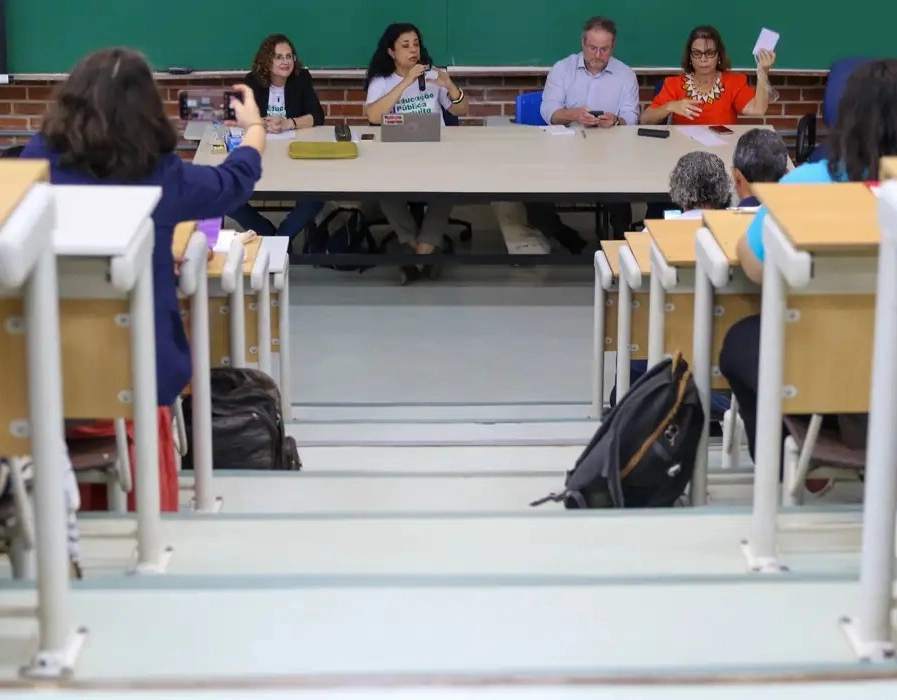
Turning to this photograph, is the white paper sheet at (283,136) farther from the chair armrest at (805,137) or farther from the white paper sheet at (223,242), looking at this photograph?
the white paper sheet at (223,242)

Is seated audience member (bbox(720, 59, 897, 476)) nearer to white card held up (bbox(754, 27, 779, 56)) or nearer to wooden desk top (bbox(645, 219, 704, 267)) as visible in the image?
wooden desk top (bbox(645, 219, 704, 267))

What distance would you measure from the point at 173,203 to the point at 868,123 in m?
1.40

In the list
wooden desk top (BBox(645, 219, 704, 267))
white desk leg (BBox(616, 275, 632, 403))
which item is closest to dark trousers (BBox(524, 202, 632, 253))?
white desk leg (BBox(616, 275, 632, 403))

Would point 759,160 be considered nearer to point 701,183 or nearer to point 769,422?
point 701,183

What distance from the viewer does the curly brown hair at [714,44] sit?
6.54 m

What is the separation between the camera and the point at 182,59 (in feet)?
24.0

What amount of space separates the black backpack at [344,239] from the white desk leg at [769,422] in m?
4.49

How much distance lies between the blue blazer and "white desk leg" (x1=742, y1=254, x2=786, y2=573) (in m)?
1.06

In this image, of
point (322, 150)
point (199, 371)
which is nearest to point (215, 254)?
point (199, 371)

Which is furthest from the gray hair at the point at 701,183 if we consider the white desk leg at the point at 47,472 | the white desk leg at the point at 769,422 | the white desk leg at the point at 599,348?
the white desk leg at the point at 47,472

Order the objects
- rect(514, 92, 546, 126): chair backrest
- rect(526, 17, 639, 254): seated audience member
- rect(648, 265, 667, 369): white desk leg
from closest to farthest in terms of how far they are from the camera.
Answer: rect(648, 265, 667, 369): white desk leg
rect(526, 17, 639, 254): seated audience member
rect(514, 92, 546, 126): chair backrest

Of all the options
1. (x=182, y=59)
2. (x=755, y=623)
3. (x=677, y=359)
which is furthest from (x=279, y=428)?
(x=182, y=59)

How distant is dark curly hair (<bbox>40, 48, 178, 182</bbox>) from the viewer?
8.79 ft

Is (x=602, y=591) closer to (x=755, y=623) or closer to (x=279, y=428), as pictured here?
(x=755, y=623)
